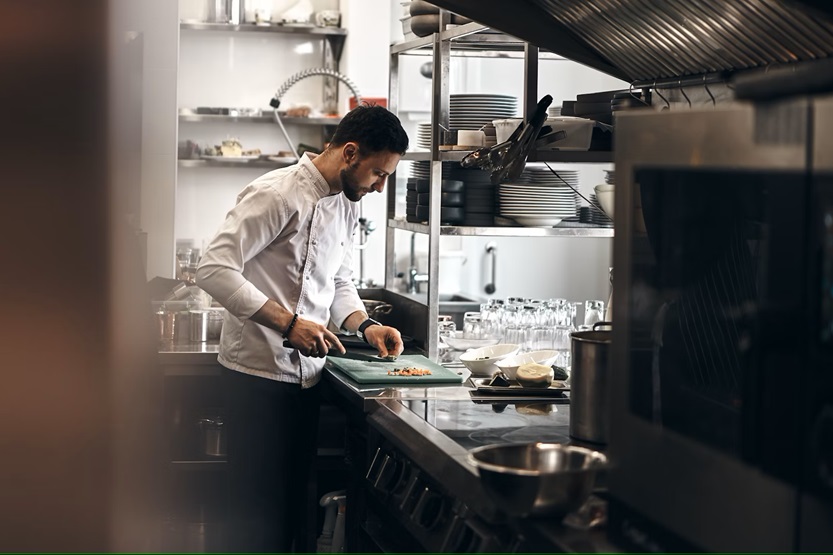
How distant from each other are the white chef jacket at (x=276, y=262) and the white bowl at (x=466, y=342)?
1.56 ft

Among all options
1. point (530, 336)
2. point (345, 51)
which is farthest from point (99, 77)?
point (345, 51)

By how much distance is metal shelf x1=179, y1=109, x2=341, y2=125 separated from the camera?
21.2ft

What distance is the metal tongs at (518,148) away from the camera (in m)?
2.70

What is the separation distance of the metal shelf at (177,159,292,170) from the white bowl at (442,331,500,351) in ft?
11.1

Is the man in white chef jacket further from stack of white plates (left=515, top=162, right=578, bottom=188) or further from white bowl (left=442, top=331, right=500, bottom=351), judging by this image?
stack of white plates (left=515, top=162, right=578, bottom=188)

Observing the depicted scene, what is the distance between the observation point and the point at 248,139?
6738mm

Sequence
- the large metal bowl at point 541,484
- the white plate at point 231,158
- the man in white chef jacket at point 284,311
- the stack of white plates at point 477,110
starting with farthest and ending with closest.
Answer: the white plate at point 231,158, the stack of white plates at point 477,110, the man in white chef jacket at point 284,311, the large metal bowl at point 541,484

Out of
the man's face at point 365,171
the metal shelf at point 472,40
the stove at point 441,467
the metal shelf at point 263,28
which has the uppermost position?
the metal shelf at point 263,28

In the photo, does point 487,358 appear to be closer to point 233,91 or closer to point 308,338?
point 308,338

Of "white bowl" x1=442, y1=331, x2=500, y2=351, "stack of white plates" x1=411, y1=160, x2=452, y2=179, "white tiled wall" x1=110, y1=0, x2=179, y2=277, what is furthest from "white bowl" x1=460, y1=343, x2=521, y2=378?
"white tiled wall" x1=110, y1=0, x2=179, y2=277

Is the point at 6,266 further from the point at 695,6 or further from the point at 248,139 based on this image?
the point at 248,139

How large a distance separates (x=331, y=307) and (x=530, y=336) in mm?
724

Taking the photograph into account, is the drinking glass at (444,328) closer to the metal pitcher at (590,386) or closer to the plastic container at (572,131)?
the plastic container at (572,131)

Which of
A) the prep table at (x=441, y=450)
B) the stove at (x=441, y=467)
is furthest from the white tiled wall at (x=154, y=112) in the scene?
the stove at (x=441, y=467)
